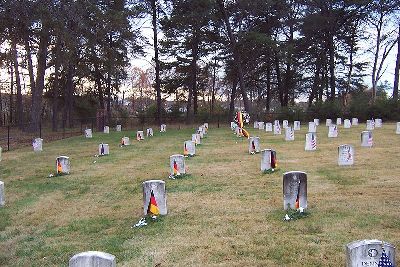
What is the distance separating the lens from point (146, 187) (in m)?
7.52

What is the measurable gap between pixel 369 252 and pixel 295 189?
326 cm

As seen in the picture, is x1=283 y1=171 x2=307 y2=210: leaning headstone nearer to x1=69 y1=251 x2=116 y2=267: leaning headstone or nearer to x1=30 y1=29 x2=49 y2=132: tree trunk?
x1=69 y1=251 x2=116 y2=267: leaning headstone

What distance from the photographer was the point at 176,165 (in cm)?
1149

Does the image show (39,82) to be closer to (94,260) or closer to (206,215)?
(206,215)

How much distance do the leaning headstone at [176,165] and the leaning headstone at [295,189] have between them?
175 inches

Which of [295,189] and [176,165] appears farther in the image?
[176,165]

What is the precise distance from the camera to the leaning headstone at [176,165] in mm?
11289

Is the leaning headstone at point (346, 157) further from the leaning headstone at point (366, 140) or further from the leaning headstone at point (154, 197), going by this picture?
the leaning headstone at point (154, 197)

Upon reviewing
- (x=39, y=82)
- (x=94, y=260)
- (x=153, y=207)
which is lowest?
(x=153, y=207)

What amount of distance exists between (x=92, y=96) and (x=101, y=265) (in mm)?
41795

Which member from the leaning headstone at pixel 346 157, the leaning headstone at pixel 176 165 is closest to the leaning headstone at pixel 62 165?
the leaning headstone at pixel 176 165

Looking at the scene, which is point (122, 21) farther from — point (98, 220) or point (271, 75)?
point (271, 75)

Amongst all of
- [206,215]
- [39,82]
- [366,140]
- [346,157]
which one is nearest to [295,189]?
[206,215]

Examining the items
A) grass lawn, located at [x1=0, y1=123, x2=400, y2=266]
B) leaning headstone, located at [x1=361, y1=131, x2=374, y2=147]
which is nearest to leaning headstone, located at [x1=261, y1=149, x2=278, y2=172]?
grass lawn, located at [x1=0, y1=123, x2=400, y2=266]
